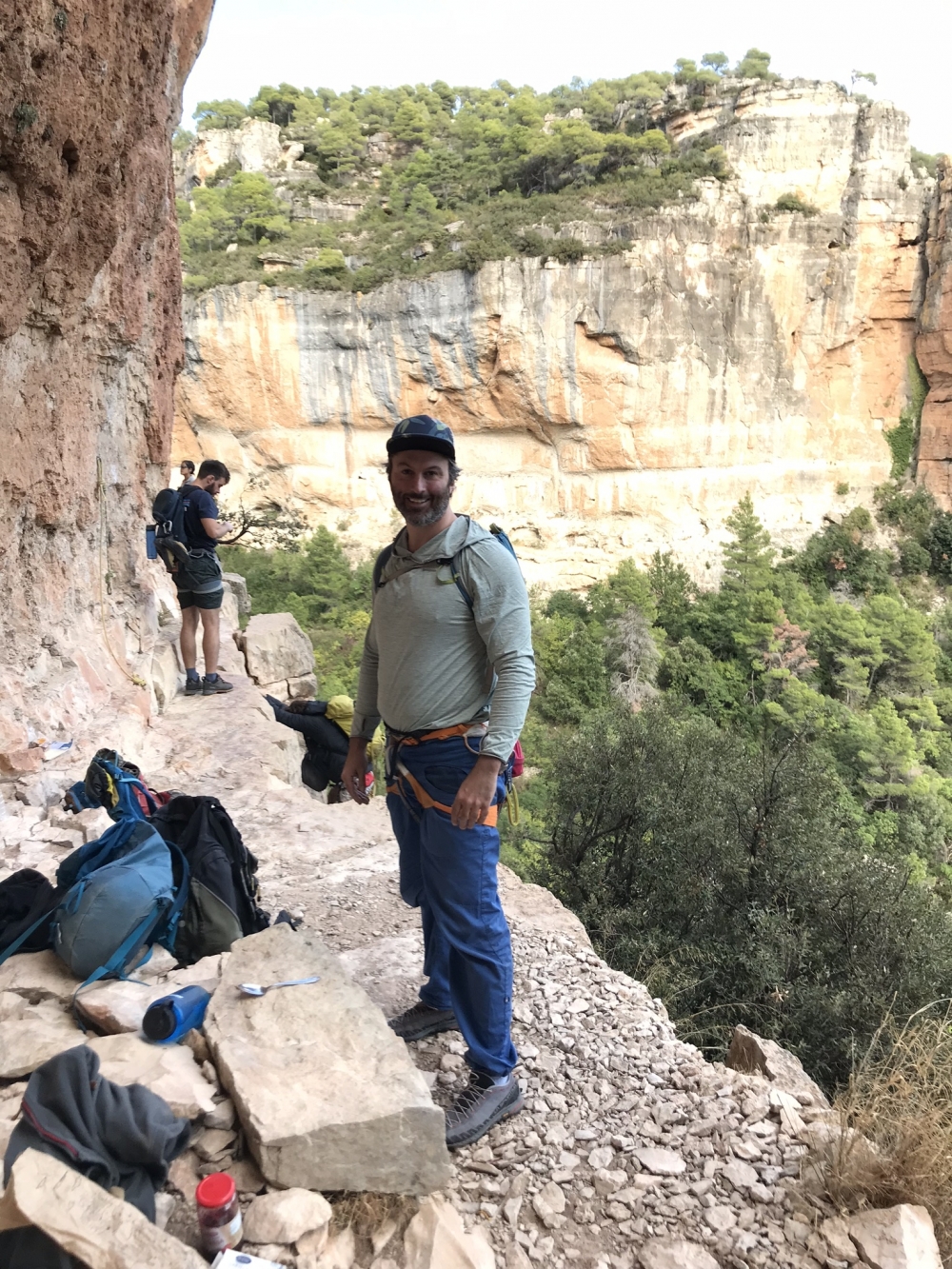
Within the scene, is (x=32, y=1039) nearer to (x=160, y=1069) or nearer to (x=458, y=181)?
(x=160, y=1069)

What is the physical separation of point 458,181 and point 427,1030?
103 feet

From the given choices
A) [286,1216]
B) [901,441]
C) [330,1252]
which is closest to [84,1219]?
[286,1216]

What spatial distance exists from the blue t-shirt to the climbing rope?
58 cm

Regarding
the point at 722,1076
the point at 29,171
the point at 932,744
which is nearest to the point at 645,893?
the point at 722,1076

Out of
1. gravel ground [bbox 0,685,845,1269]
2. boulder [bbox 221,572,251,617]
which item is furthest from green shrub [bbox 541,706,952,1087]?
boulder [bbox 221,572,251,617]

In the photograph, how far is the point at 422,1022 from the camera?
2283mm

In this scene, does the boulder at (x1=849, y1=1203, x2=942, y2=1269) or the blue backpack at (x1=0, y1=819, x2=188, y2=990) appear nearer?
the boulder at (x1=849, y1=1203, x2=942, y2=1269)

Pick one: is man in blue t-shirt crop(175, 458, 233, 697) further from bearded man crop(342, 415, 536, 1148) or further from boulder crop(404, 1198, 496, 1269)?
boulder crop(404, 1198, 496, 1269)

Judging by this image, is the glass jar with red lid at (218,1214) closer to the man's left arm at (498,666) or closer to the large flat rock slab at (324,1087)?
the large flat rock slab at (324,1087)

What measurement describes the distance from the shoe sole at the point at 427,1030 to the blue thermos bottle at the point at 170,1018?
2.04ft

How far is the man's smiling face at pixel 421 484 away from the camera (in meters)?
1.91

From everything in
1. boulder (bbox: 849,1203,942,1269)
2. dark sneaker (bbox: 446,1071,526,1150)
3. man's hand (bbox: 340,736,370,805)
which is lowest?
dark sneaker (bbox: 446,1071,526,1150)

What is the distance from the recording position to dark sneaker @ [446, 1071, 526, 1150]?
1.88 metres

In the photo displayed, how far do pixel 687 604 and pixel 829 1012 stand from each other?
1754 centimetres
